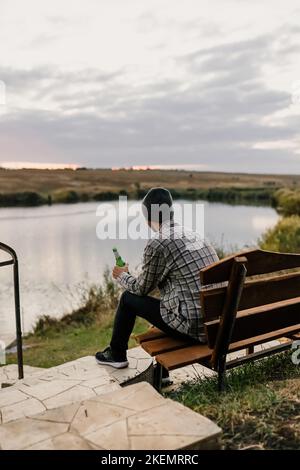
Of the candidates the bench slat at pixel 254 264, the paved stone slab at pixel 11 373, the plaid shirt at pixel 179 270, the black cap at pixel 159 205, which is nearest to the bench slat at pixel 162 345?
the plaid shirt at pixel 179 270

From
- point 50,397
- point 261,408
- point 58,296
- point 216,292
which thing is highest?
point 216,292

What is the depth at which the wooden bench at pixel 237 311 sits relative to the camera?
2.91 metres

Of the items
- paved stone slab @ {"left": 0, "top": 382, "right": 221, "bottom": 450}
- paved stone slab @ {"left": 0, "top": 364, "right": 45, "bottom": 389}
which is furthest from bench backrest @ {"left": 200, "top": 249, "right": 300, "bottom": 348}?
paved stone slab @ {"left": 0, "top": 364, "right": 45, "bottom": 389}

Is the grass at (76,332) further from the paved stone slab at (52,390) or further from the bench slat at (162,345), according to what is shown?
the bench slat at (162,345)

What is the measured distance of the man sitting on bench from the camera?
3299 millimetres

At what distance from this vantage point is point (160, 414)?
84.4 inches

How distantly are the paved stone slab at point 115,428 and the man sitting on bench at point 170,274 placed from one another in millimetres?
1062

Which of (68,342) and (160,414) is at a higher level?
(160,414)

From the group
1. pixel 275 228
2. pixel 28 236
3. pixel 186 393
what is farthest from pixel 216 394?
pixel 28 236

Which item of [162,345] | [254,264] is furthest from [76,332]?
[254,264]

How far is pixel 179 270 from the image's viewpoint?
3.30 metres

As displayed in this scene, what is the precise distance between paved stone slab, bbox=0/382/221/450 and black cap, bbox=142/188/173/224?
1.47 m
